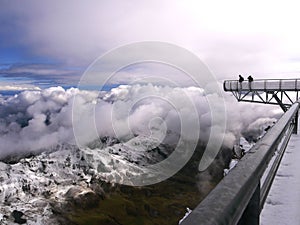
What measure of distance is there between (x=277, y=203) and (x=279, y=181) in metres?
1.10

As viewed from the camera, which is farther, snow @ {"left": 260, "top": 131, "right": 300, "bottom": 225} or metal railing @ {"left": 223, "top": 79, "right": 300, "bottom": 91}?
metal railing @ {"left": 223, "top": 79, "right": 300, "bottom": 91}

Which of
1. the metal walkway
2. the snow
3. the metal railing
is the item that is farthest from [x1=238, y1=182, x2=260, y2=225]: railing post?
the metal railing

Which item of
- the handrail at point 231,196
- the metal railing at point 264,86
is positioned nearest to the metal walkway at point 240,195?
the handrail at point 231,196

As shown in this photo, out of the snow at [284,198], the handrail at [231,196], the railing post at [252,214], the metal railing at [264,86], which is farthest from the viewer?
the metal railing at [264,86]

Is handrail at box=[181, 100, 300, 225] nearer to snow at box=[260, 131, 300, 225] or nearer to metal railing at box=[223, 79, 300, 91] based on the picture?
snow at box=[260, 131, 300, 225]

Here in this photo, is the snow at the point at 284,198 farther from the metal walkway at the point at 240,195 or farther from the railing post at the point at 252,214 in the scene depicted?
the railing post at the point at 252,214

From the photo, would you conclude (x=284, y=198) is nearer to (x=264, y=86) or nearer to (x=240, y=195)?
(x=240, y=195)

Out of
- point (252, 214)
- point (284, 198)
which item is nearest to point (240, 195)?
point (252, 214)

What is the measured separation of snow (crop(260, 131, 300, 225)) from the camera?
3711 mm

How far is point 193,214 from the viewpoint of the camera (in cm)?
156

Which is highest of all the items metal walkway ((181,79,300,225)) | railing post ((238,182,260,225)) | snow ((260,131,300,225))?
metal walkway ((181,79,300,225))

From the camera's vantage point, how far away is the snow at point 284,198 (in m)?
3.71

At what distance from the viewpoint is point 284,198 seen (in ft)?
14.6

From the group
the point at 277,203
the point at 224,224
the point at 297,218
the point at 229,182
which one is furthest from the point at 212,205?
the point at 277,203
